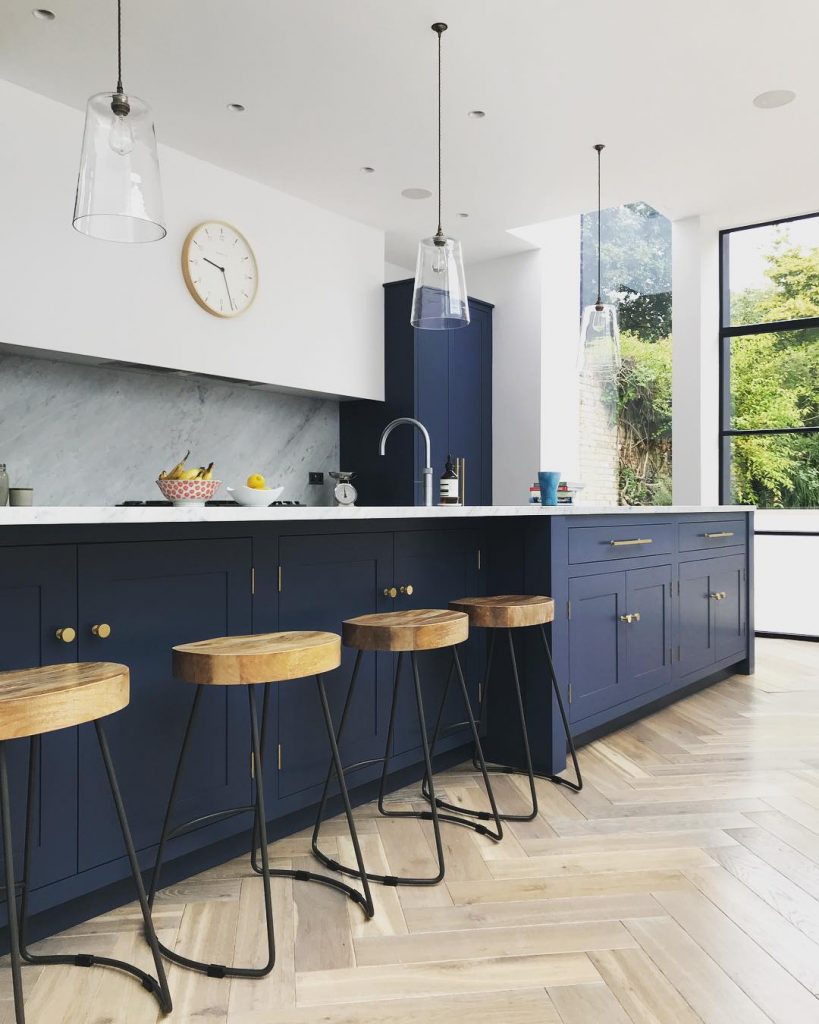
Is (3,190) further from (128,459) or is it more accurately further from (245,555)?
(245,555)

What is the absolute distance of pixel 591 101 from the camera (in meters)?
3.88

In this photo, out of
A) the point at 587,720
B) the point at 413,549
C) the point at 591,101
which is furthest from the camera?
the point at 591,101

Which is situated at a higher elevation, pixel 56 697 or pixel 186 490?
pixel 186 490

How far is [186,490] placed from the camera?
2127 mm

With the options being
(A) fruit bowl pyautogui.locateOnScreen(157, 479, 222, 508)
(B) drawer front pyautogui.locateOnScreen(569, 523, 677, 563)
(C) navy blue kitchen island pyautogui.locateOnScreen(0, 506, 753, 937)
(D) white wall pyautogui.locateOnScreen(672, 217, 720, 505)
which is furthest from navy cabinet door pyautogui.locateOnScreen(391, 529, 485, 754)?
(D) white wall pyautogui.locateOnScreen(672, 217, 720, 505)

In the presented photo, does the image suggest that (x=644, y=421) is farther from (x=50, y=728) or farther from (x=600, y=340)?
(x=50, y=728)

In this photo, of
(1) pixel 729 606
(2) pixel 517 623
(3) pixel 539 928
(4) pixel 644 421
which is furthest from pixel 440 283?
(4) pixel 644 421

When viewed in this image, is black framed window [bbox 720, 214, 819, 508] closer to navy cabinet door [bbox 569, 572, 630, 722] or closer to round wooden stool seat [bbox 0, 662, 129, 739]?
navy cabinet door [bbox 569, 572, 630, 722]

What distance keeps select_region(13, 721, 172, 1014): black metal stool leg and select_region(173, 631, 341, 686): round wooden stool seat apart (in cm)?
23

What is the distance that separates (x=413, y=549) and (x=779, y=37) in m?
2.63

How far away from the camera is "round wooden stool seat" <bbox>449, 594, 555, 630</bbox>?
2.58 m

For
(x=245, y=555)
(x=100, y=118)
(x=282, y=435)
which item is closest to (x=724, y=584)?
(x=282, y=435)

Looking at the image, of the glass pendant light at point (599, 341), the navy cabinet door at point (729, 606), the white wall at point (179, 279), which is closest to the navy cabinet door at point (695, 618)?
the navy cabinet door at point (729, 606)

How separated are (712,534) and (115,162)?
3.36 meters
